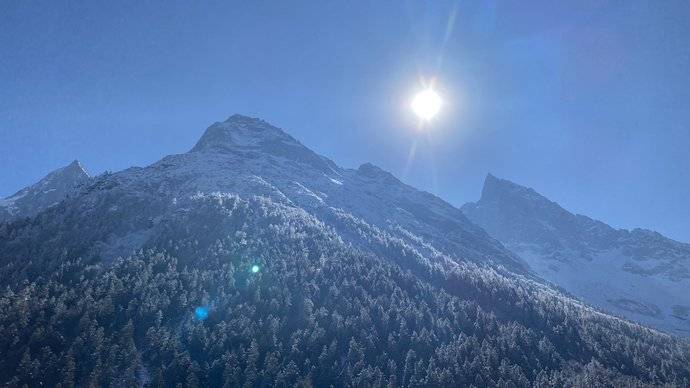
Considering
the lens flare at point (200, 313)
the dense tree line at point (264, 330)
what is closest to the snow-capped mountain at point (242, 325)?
the lens flare at point (200, 313)

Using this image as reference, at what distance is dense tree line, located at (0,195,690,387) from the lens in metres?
114

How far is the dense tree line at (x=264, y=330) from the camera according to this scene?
114m

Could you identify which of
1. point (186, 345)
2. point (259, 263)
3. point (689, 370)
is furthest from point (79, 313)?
point (689, 370)

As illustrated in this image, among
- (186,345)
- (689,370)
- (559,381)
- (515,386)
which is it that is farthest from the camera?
(689,370)

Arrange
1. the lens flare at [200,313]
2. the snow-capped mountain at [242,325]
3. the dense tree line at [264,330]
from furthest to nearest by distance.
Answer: the lens flare at [200,313]
the snow-capped mountain at [242,325]
the dense tree line at [264,330]

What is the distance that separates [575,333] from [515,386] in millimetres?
71918

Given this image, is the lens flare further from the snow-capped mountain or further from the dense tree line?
the dense tree line

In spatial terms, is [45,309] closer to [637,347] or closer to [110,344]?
[110,344]

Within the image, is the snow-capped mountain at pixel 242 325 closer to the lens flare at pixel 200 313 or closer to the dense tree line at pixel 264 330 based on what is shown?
the lens flare at pixel 200 313

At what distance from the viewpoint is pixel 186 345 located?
412 feet

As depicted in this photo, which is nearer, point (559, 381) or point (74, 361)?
point (74, 361)

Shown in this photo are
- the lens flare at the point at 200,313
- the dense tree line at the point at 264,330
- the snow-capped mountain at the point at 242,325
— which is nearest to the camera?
the dense tree line at the point at 264,330

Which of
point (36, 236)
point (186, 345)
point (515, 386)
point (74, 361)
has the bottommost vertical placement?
point (74, 361)

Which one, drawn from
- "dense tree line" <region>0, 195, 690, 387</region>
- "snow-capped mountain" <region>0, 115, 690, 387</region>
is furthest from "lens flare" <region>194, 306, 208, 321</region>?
"dense tree line" <region>0, 195, 690, 387</region>
